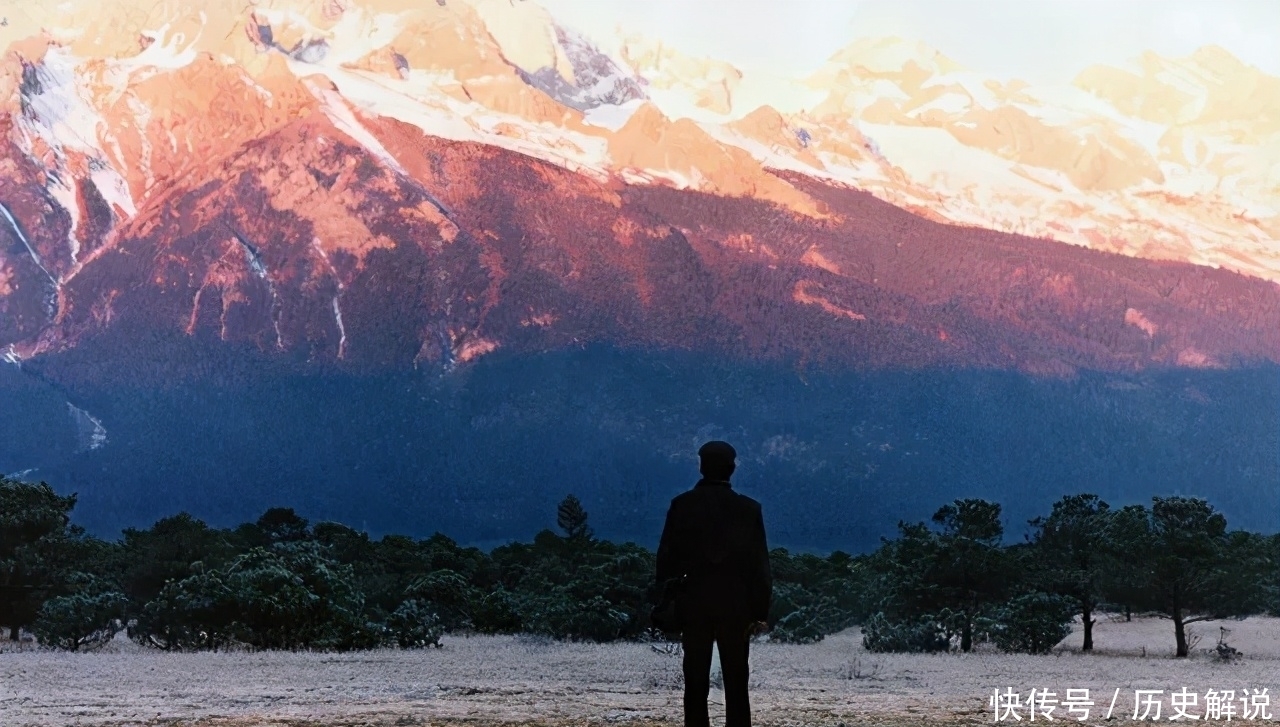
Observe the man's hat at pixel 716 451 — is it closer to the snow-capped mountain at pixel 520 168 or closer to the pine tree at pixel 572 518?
the pine tree at pixel 572 518

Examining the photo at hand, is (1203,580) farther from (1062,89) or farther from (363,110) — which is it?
(363,110)

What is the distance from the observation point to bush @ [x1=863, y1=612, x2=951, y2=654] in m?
20.5

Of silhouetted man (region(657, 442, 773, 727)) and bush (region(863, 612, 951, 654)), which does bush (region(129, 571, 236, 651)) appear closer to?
bush (region(863, 612, 951, 654))

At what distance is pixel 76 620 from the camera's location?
18.9m

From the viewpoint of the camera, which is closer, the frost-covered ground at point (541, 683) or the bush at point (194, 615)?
the frost-covered ground at point (541, 683)

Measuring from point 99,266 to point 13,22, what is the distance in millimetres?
6623

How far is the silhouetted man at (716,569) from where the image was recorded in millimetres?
7730

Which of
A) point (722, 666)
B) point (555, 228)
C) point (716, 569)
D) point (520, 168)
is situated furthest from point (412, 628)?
point (520, 168)

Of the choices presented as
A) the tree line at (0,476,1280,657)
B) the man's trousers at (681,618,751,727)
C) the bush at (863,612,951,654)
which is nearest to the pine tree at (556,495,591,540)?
the tree line at (0,476,1280,657)

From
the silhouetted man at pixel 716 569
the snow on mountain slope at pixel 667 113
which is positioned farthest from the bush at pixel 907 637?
the snow on mountain slope at pixel 667 113

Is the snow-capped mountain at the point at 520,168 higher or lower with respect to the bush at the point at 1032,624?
higher

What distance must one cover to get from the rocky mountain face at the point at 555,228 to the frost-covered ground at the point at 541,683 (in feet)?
49.7

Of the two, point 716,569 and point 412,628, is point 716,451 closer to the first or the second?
point 716,569

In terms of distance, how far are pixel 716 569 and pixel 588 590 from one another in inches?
570
